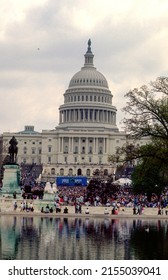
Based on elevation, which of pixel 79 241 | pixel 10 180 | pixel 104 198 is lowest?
pixel 79 241

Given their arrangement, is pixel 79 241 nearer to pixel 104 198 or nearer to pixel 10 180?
pixel 10 180

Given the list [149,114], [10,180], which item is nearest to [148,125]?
[149,114]

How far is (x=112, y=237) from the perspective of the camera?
4094cm

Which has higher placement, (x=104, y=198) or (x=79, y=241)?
(x=104, y=198)

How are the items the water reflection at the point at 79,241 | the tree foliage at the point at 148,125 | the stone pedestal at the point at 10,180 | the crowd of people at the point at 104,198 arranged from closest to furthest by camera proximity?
the water reflection at the point at 79,241
the tree foliage at the point at 148,125
the stone pedestal at the point at 10,180
the crowd of people at the point at 104,198

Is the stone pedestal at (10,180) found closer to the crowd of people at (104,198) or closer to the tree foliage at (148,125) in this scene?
the crowd of people at (104,198)

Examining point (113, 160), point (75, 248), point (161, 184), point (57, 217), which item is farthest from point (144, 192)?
point (75, 248)

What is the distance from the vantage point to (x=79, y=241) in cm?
3775

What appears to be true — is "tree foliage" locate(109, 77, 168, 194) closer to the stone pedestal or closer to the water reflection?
the water reflection

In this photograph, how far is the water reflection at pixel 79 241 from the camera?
103 feet

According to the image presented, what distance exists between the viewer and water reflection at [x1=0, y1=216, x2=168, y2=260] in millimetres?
31484

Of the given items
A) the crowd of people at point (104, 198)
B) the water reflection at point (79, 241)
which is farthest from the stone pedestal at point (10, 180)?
the water reflection at point (79, 241)

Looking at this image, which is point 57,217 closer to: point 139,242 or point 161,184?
point 139,242

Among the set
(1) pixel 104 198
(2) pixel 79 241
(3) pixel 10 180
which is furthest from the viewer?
(1) pixel 104 198
